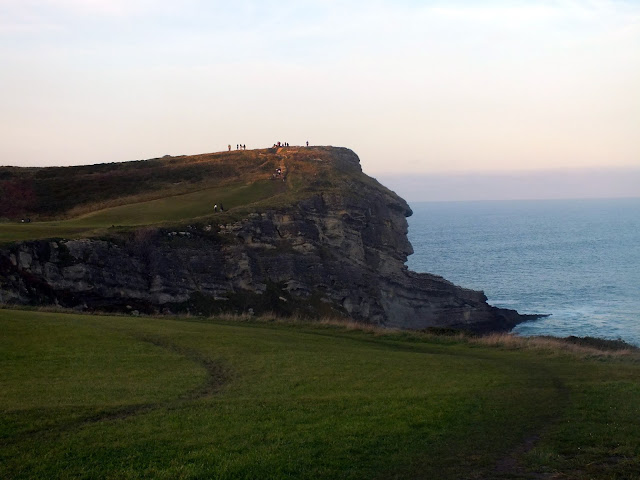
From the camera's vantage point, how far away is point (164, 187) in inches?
2773

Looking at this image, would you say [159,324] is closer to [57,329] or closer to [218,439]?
[57,329]

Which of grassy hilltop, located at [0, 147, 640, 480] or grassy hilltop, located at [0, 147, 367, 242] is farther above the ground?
grassy hilltop, located at [0, 147, 367, 242]

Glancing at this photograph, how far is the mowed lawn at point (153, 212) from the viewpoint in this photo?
46938 mm

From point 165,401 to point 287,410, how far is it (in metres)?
3.27

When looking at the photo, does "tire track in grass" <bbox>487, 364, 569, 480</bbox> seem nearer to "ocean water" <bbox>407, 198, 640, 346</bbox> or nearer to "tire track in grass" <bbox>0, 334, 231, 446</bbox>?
"tire track in grass" <bbox>0, 334, 231, 446</bbox>

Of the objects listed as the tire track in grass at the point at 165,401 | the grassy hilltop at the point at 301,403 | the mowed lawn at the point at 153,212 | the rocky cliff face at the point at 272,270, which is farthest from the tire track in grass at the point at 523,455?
the mowed lawn at the point at 153,212

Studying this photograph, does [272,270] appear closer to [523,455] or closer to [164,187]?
[164,187]

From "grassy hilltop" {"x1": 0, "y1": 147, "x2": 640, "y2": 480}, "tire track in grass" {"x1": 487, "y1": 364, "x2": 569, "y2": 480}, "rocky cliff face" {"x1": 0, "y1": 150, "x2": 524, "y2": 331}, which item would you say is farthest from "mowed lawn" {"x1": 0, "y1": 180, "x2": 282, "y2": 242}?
"tire track in grass" {"x1": 487, "y1": 364, "x2": 569, "y2": 480}

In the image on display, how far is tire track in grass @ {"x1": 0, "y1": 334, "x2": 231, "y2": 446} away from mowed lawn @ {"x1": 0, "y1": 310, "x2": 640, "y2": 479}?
2.4 inches

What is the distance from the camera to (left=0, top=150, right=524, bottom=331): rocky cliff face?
44125mm

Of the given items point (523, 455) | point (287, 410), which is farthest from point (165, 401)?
point (523, 455)

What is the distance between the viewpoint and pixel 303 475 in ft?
40.9

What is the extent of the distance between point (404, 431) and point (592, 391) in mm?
8550

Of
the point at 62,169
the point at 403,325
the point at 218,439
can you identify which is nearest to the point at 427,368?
the point at 218,439
